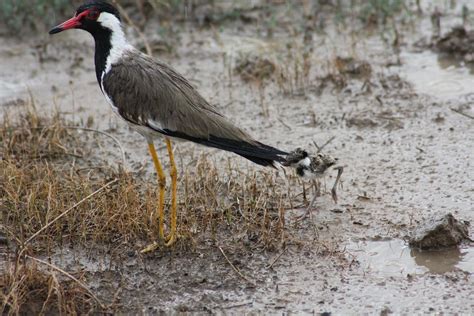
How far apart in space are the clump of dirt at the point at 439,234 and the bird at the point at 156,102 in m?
1.01

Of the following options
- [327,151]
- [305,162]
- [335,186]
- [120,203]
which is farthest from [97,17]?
[327,151]

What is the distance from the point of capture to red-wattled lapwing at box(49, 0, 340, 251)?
18.1 ft

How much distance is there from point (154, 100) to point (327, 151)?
1.93 meters

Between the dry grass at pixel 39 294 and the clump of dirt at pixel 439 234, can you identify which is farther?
the clump of dirt at pixel 439 234

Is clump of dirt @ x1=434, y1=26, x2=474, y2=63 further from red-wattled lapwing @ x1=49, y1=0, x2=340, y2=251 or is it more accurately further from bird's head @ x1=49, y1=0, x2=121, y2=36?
bird's head @ x1=49, y1=0, x2=121, y2=36

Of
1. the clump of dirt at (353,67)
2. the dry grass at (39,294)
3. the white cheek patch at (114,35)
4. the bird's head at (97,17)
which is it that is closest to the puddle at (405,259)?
the dry grass at (39,294)

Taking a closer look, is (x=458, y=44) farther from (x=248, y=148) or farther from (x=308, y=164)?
(x=248, y=148)

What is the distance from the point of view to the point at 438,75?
26.7 feet

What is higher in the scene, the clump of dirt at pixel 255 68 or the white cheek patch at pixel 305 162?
the clump of dirt at pixel 255 68

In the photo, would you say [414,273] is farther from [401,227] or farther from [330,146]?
[330,146]

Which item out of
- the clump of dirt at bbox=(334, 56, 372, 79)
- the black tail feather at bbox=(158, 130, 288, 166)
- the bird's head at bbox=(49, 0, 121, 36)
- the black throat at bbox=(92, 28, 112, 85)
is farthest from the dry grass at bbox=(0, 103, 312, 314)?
the clump of dirt at bbox=(334, 56, 372, 79)

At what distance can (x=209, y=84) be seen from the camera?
27.7ft

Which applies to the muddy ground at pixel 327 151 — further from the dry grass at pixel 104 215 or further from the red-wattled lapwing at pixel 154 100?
the red-wattled lapwing at pixel 154 100

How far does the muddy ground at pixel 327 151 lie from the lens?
16.9 feet
